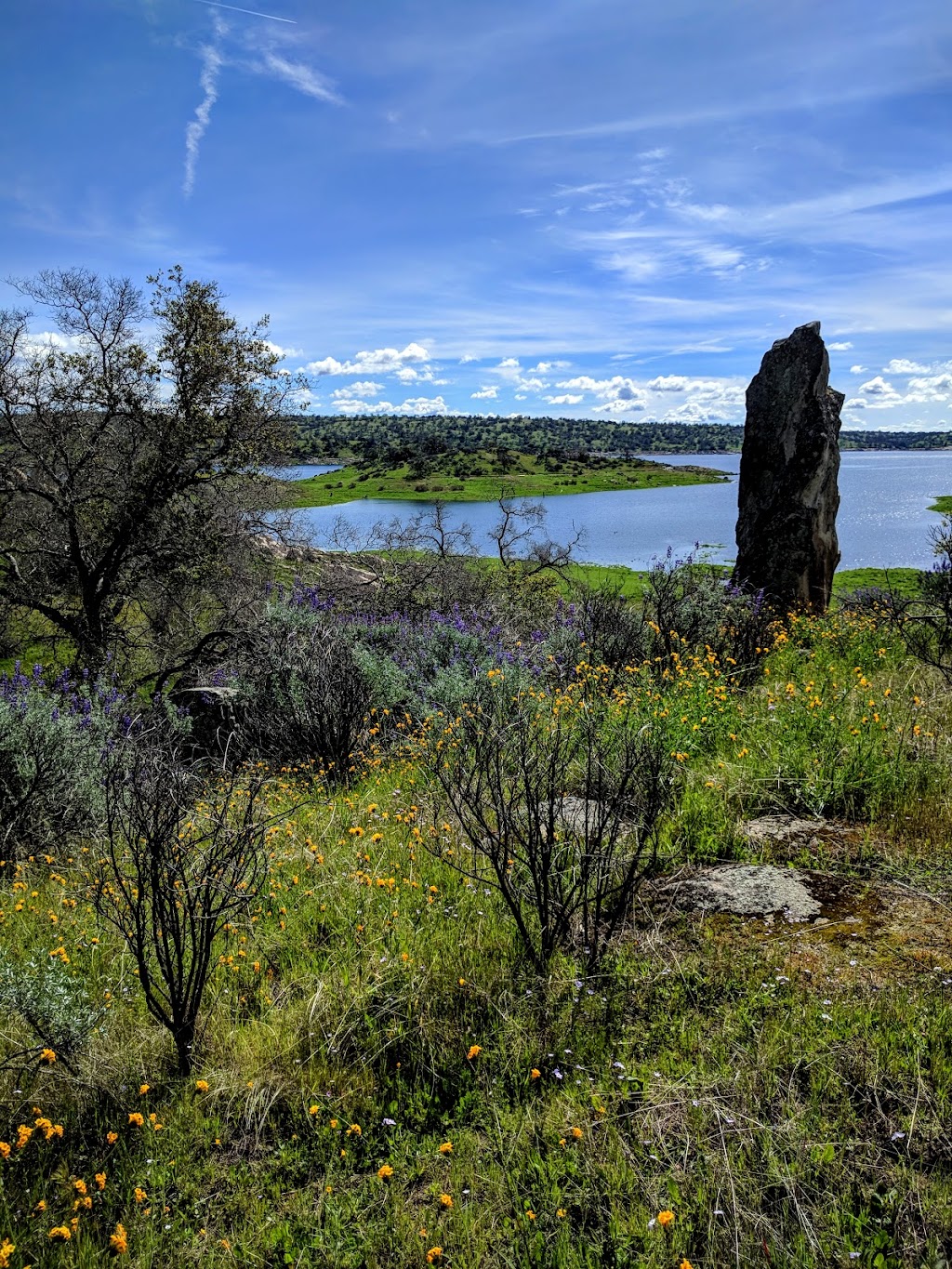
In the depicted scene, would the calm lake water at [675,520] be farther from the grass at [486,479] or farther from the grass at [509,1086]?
the grass at [509,1086]

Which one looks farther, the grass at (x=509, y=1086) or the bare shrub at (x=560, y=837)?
the bare shrub at (x=560, y=837)

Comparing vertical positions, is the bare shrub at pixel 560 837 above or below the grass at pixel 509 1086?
above

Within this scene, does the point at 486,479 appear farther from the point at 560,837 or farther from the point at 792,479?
the point at 560,837

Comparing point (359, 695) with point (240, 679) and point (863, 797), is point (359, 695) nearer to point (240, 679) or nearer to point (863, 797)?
point (240, 679)

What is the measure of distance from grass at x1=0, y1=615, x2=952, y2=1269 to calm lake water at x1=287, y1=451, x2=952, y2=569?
15987mm

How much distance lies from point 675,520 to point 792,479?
56.8m

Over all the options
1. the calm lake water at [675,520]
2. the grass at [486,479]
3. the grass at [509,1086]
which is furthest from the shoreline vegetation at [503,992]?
the grass at [486,479]

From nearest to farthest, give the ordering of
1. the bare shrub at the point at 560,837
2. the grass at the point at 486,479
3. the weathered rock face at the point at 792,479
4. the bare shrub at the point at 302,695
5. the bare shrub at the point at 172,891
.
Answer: the bare shrub at the point at 172,891
the bare shrub at the point at 560,837
the bare shrub at the point at 302,695
the weathered rock face at the point at 792,479
the grass at the point at 486,479

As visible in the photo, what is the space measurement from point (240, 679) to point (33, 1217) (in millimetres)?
6894

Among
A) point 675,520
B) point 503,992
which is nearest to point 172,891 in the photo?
point 503,992

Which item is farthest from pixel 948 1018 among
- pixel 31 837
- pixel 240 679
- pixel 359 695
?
pixel 240 679

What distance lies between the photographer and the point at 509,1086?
291 cm

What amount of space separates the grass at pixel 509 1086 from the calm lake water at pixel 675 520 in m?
16.0

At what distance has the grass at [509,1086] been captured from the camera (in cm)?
232
